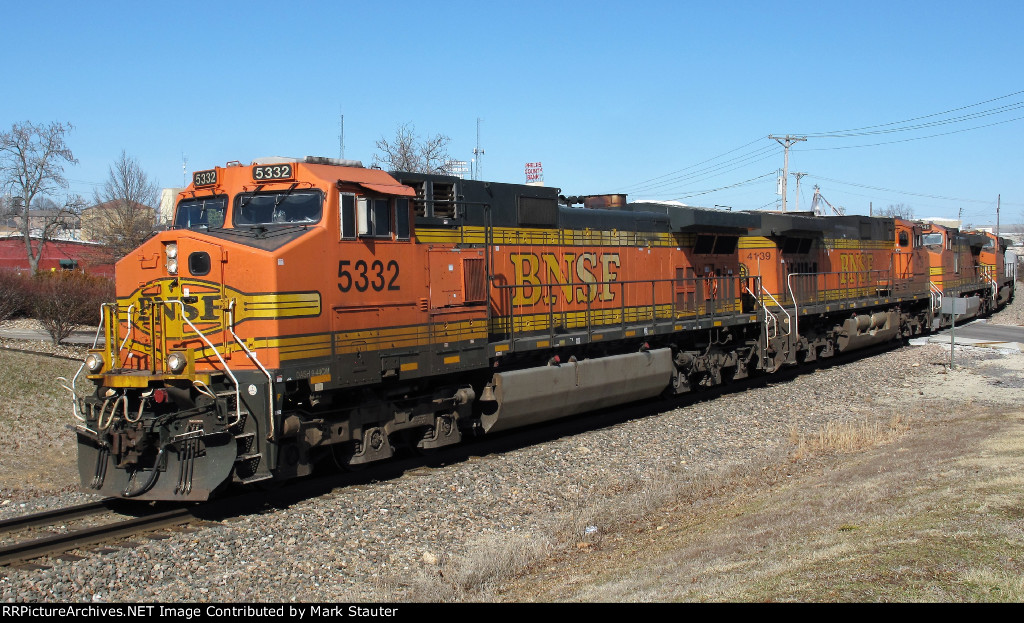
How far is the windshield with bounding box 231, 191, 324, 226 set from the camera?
29.8 ft

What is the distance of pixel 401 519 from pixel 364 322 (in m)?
2.38

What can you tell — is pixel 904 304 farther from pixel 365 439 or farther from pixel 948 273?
pixel 365 439

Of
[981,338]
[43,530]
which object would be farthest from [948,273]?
[43,530]

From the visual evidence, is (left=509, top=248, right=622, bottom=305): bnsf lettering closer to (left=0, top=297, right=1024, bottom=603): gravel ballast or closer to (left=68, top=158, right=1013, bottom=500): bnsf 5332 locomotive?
(left=68, top=158, right=1013, bottom=500): bnsf 5332 locomotive

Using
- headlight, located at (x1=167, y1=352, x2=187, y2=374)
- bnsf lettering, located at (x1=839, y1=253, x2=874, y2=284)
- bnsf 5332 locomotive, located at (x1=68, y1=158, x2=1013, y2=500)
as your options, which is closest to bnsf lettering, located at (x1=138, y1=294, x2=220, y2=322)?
bnsf 5332 locomotive, located at (x1=68, y1=158, x2=1013, y2=500)

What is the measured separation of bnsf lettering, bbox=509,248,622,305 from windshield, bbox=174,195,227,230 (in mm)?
4528

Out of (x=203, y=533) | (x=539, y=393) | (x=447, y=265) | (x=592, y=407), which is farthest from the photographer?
(x=592, y=407)

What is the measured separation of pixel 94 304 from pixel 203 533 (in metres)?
19.2

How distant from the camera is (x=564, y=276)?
13.5m

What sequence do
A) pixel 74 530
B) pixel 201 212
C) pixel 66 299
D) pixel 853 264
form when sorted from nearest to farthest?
pixel 74 530
pixel 201 212
pixel 66 299
pixel 853 264

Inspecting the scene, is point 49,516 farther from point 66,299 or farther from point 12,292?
point 12,292

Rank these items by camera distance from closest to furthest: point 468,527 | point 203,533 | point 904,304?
1. point 203,533
2. point 468,527
3. point 904,304

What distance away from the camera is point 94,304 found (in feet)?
79.5

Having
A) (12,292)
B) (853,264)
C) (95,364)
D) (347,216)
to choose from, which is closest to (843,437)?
(347,216)
